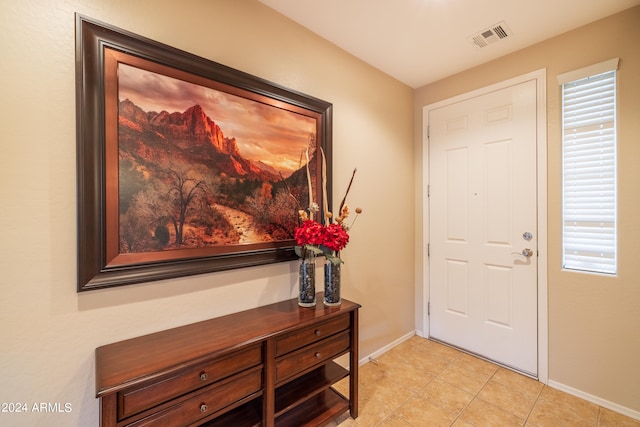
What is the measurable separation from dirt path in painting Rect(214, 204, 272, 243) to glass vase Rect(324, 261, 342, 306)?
0.46 metres

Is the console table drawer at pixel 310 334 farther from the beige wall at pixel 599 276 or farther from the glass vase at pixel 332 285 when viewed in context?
the beige wall at pixel 599 276

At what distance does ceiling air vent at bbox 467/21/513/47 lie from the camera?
196 centimetres

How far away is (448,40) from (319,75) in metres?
1.04

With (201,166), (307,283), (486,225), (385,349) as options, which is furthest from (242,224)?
(486,225)

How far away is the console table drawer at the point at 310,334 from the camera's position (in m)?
1.41

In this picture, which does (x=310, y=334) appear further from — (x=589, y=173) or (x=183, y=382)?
(x=589, y=173)

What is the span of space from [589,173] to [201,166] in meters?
2.57

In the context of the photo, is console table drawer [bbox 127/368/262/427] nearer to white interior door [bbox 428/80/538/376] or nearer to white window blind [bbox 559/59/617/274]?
white interior door [bbox 428/80/538/376]

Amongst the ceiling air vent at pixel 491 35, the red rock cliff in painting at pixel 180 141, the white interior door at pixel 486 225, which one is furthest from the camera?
the white interior door at pixel 486 225

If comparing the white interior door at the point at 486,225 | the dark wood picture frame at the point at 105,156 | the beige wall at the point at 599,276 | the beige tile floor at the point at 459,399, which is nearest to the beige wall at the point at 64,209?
the dark wood picture frame at the point at 105,156

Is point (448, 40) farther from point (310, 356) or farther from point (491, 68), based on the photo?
point (310, 356)

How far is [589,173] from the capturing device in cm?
193

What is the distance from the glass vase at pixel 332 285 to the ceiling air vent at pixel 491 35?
6.58 ft

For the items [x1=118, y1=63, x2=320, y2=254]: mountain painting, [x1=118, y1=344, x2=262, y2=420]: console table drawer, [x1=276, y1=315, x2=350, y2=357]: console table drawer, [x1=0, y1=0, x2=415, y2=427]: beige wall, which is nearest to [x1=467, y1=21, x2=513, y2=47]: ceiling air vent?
[x1=0, y1=0, x2=415, y2=427]: beige wall
